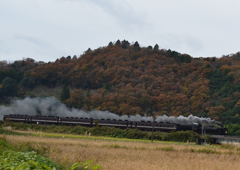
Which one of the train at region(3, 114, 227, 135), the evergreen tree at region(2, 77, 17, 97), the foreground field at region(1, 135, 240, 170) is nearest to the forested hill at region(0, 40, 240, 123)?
the evergreen tree at region(2, 77, 17, 97)

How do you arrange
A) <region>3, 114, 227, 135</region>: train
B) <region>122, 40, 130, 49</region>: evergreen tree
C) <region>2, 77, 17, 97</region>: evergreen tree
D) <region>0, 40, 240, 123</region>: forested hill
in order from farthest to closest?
1. <region>122, 40, 130, 49</region>: evergreen tree
2. <region>2, 77, 17, 97</region>: evergreen tree
3. <region>0, 40, 240, 123</region>: forested hill
4. <region>3, 114, 227, 135</region>: train

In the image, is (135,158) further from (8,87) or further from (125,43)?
(125,43)

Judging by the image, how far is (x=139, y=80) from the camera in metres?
104

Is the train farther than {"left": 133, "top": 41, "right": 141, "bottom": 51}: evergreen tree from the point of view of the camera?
No

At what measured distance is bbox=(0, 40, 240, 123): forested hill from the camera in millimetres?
83438

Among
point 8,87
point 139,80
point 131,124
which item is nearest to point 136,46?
point 139,80

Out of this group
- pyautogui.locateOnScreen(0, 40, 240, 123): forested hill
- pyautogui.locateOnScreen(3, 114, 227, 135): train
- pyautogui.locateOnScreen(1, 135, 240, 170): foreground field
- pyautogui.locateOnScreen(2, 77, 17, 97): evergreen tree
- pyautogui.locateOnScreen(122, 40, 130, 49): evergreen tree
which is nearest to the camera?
pyautogui.locateOnScreen(1, 135, 240, 170): foreground field

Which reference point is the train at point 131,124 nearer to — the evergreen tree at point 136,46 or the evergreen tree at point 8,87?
the evergreen tree at point 8,87

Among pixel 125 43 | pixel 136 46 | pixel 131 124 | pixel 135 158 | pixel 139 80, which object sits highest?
pixel 125 43

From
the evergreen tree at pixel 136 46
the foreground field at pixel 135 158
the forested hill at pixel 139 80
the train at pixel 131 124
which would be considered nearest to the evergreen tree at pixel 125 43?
the forested hill at pixel 139 80

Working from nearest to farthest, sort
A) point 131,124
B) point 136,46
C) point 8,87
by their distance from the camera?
point 131,124 → point 8,87 → point 136,46

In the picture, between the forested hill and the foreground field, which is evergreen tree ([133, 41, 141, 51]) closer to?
the forested hill

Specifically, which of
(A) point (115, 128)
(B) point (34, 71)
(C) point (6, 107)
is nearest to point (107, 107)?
(C) point (6, 107)

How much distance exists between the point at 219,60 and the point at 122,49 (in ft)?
125
